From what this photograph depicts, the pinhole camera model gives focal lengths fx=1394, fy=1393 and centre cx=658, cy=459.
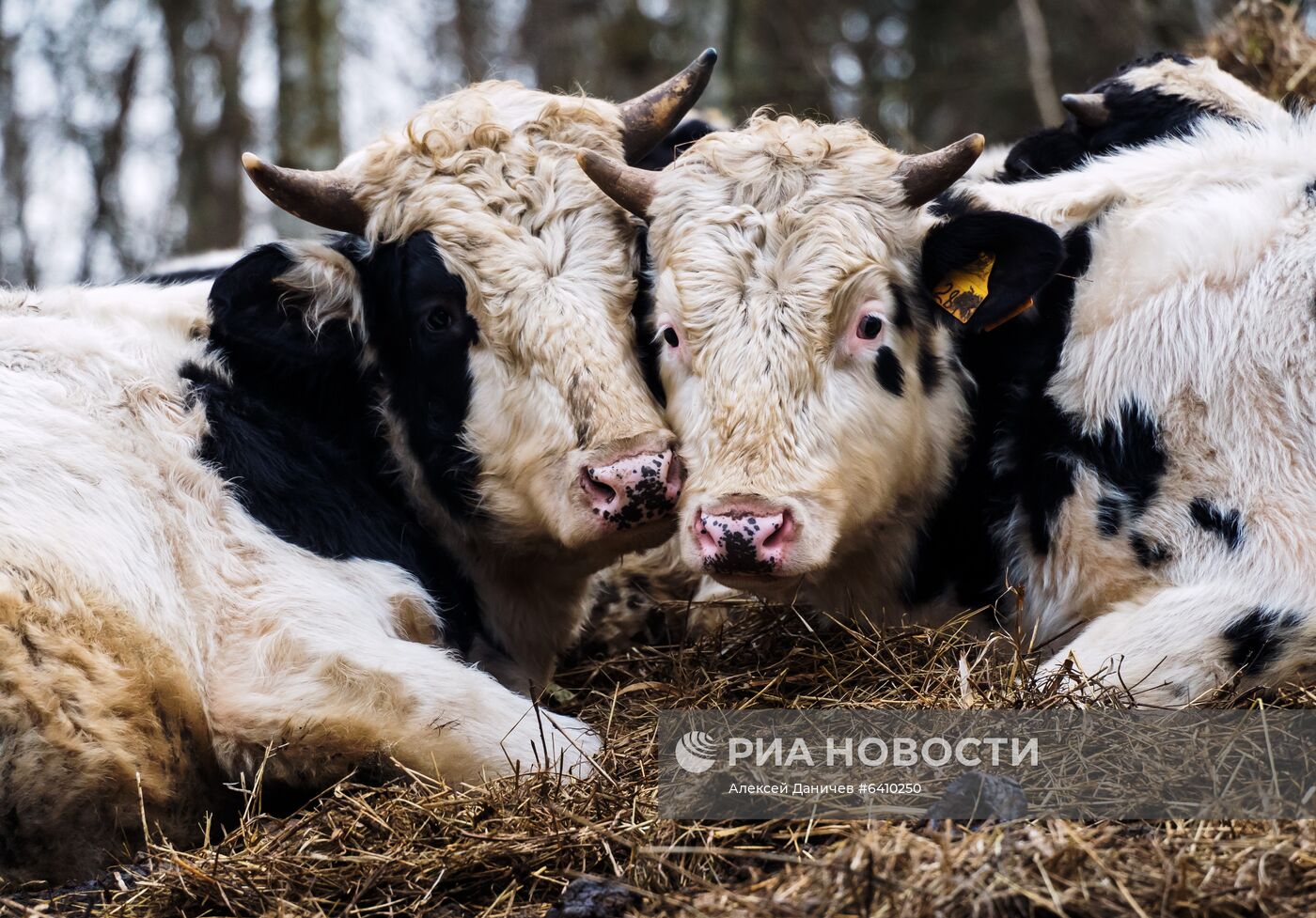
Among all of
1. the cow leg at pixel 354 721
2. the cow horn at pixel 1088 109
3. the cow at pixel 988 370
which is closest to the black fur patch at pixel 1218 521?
the cow at pixel 988 370

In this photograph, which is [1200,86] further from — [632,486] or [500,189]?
[632,486]

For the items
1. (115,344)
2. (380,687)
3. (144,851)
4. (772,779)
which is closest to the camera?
(772,779)

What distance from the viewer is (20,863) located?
3.66 metres

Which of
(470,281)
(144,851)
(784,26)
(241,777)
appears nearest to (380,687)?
(241,777)

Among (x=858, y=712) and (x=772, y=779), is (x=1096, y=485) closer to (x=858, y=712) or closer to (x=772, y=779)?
(x=858, y=712)

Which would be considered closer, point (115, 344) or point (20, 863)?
point (20, 863)

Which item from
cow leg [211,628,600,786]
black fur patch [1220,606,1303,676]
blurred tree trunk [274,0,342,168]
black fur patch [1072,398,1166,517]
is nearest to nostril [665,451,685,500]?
cow leg [211,628,600,786]

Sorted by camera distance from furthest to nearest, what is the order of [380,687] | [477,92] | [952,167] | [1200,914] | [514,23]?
[514,23] → [477,92] → [952,167] → [380,687] → [1200,914]

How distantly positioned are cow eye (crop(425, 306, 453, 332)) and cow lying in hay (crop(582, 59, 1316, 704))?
0.68m

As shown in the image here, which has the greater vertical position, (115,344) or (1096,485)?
(115,344)

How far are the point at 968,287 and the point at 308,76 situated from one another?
8.12 meters

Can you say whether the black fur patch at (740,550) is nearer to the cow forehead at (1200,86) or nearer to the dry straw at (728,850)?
the dry straw at (728,850)

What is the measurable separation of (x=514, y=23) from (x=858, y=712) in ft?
53.7

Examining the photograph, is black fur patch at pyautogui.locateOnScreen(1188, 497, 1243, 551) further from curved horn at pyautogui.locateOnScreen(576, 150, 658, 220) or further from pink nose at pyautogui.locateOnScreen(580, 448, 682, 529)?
curved horn at pyautogui.locateOnScreen(576, 150, 658, 220)
